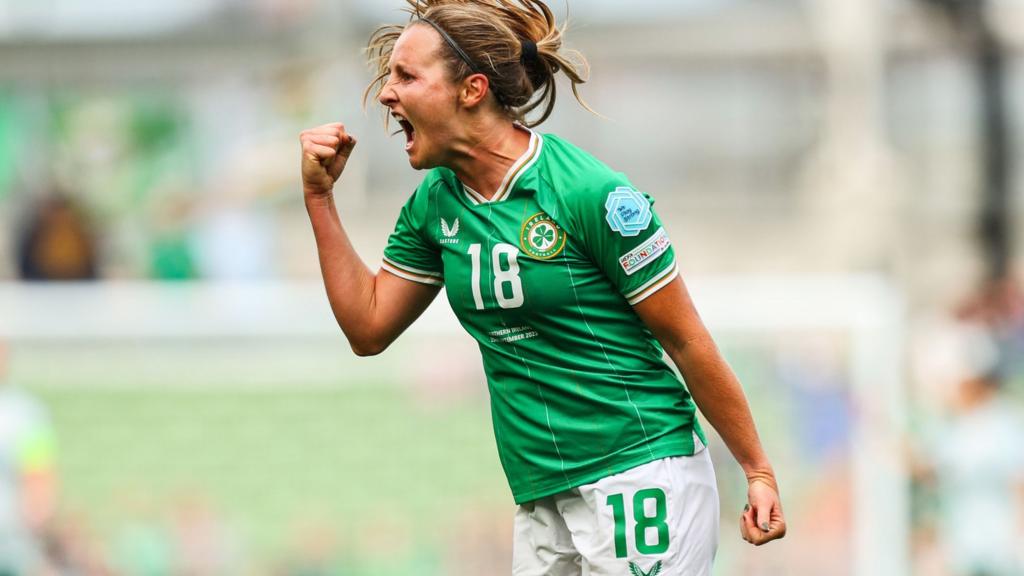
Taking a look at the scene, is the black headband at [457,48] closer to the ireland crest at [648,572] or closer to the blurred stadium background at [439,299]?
the ireland crest at [648,572]

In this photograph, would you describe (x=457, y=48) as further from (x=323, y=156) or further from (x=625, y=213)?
(x=625, y=213)

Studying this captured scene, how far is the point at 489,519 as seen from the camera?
10.0 metres

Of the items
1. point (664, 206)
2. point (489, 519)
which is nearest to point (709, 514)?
point (489, 519)

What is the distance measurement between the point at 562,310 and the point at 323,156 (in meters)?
0.64

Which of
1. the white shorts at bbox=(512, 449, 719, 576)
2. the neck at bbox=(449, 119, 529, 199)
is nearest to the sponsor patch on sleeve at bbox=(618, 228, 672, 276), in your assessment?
the neck at bbox=(449, 119, 529, 199)

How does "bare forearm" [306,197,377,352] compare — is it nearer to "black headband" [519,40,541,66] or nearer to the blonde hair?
the blonde hair

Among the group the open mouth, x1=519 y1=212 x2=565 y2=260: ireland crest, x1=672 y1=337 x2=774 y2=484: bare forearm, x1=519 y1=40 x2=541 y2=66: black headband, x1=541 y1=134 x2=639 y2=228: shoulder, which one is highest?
x1=519 y1=40 x2=541 y2=66: black headband

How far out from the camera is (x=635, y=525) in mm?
3371

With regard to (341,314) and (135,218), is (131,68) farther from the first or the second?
(341,314)

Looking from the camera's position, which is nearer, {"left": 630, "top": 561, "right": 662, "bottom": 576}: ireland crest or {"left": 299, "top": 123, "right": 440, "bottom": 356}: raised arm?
{"left": 630, "top": 561, "right": 662, "bottom": 576}: ireland crest

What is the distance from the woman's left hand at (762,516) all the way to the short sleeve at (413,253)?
34.5 inches

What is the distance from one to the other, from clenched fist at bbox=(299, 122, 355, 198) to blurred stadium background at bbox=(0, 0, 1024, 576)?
3190 millimetres

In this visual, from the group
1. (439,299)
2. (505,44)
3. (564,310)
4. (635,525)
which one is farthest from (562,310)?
(439,299)

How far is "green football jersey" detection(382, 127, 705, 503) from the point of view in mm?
3316
